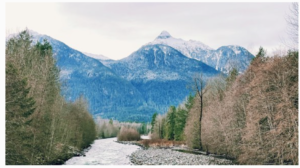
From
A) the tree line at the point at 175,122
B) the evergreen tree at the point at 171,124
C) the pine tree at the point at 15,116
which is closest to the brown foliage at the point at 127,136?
the tree line at the point at 175,122

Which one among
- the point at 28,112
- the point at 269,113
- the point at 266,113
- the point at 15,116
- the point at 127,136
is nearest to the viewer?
the point at 15,116

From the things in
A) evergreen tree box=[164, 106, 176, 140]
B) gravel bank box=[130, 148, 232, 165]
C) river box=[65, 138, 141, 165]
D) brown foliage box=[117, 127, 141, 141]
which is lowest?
brown foliage box=[117, 127, 141, 141]

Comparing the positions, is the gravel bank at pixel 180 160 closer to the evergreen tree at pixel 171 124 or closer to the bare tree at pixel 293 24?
the bare tree at pixel 293 24

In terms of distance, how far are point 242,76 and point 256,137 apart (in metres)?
8.17

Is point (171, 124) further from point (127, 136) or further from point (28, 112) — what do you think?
point (28, 112)

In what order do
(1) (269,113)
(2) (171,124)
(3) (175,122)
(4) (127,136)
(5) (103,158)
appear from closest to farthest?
(1) (269,113), (5) (103,158), (3) (175,122), (2) (171,124), (4) (127,136)

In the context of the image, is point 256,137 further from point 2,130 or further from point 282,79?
point 2,130

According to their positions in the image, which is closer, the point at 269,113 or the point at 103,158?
the point at 269,113

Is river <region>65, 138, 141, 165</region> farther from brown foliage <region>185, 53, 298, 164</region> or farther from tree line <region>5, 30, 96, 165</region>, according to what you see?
brown foliage <region>185, 53, 298, 164</region>

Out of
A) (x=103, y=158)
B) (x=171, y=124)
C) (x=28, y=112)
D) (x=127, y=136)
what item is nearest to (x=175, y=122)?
(x=171, y=124)

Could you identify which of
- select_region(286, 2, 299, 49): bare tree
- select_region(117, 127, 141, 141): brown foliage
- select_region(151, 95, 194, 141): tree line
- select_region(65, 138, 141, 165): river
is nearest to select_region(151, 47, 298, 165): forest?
select_region(286, 2, 299, 49): bare tree

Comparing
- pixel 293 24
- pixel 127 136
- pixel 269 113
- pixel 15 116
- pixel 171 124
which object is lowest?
pixel 127 136

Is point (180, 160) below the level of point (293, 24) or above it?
below

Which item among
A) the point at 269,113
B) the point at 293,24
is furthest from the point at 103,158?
the point at 293,24
